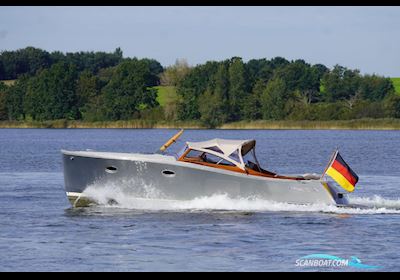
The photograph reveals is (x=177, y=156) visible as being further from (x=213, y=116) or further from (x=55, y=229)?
(x=213, y=116)

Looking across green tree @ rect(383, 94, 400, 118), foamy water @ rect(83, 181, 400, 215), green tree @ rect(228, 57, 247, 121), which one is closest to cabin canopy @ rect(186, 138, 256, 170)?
foamy water @ rect(83, 181, 400, 215)

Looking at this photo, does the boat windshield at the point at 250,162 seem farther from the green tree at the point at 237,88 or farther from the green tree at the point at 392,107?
the green tree at the point at 237,88

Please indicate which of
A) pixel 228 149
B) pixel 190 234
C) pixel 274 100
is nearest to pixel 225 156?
pixel 228 149

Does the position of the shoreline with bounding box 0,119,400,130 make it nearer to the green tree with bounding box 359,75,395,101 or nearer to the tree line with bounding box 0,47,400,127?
the tree line with bounding box 0,47,400,127

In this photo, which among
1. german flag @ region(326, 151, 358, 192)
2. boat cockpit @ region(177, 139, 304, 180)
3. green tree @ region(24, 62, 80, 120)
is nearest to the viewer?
boat cockpit @ region(177, 139, 304, 180)

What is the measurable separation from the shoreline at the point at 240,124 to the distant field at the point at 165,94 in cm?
1417

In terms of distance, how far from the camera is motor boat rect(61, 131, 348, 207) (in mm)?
26875

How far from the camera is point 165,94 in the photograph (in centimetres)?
15025

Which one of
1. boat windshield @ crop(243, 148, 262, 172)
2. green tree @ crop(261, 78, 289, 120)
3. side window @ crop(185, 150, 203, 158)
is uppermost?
side window @ crop(185, 150, 203, 158)

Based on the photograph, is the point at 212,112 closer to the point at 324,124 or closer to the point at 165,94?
the point at 324,124

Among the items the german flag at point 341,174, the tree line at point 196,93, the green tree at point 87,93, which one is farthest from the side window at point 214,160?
the green tree at point 87,93

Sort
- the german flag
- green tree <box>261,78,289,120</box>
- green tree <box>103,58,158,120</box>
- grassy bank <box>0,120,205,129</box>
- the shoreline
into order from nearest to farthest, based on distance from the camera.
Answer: the german flag, the shoreline, grassy bank <box>0,120,205,129</box>, green tree <box>261,78,289,120</box>, green tree <box>103,58,158,120</box>
